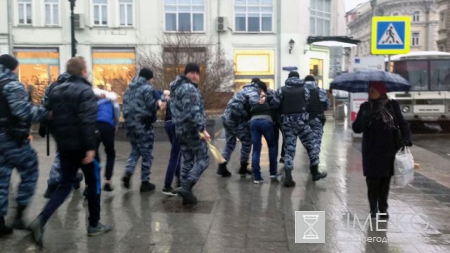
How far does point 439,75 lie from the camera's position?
62.1 ft

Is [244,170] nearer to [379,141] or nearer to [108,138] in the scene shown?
[108,138]

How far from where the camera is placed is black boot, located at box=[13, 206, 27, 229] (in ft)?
18.0

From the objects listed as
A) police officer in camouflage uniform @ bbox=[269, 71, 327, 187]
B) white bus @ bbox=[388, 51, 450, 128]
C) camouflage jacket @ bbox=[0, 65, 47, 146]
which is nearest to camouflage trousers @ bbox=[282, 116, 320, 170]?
police officer in camouflage uniform @ bbox=[269, 71, 327, 187]

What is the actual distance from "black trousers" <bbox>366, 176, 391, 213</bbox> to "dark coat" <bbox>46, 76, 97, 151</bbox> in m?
3.28

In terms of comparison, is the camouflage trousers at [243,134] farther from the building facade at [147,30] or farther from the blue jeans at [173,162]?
the building facade at [147,30]

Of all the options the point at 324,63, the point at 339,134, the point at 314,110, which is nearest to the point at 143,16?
the point at 324,63

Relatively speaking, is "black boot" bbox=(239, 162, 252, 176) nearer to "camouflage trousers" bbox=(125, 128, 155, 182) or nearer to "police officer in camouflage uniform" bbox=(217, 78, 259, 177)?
"police officer in camouflage uniform" bbox=(217, 78, 259, 177)

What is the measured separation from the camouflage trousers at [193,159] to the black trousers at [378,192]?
2.09 metres

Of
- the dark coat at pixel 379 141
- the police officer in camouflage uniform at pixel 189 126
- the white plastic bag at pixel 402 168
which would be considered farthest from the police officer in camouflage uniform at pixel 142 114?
the white plastic bag at pixel 402 168

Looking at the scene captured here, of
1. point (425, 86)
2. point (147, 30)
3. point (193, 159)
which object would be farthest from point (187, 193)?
point (147, 30)

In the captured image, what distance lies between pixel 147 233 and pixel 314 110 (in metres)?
4.76

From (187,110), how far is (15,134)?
2.10 meters

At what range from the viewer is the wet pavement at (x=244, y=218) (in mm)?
5051

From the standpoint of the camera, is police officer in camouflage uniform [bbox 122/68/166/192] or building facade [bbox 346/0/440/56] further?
building facade [bbox 346/0/440/56]
